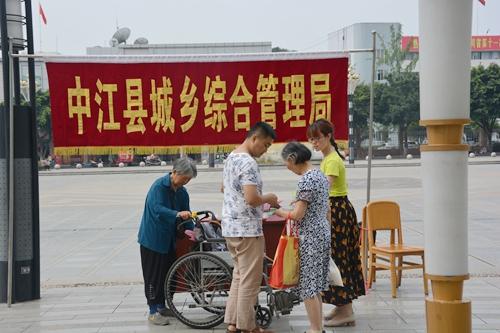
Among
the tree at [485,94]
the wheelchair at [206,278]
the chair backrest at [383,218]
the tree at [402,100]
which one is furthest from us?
the tree at [402,100]

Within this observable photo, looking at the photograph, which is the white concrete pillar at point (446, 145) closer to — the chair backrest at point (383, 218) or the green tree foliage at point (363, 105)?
the chair backrest at point (383, 218)

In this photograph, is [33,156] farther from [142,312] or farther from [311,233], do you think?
[311,233]

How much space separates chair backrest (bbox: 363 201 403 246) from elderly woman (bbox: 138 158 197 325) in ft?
6.90

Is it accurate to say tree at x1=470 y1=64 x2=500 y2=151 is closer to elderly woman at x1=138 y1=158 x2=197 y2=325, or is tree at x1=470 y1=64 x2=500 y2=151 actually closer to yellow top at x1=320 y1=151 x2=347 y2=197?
yellow top at x1=320 y1=151 x2=347 y2=197

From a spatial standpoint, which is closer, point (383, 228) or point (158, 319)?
point (158, 319)

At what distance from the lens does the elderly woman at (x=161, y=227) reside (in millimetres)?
5539

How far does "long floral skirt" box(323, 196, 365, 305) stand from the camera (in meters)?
5.67

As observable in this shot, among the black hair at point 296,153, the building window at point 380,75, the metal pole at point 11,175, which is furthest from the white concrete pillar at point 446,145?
the building window at point 380,75

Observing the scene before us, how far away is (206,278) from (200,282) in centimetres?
6

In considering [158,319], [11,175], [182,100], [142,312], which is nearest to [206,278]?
[158,319]

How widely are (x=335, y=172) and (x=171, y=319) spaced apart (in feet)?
6.57

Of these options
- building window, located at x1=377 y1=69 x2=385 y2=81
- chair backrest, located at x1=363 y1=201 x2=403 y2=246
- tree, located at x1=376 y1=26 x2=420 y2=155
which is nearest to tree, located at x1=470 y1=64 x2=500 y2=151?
tree, located at x1=376 y1=26 x2=420 y2=155

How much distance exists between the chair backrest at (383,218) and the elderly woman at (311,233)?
1.99 meters

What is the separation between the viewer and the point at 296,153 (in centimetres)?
480
